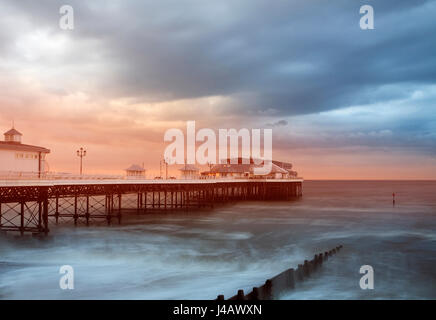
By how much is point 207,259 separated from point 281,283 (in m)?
10.2

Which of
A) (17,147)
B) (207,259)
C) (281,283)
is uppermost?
(17,147)

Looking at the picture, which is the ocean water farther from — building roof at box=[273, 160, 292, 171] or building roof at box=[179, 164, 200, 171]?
building roof at box=[273, 160, 292, 171]

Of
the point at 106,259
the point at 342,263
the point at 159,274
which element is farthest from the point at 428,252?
the point at 106,259

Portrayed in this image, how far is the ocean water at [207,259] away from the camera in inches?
662

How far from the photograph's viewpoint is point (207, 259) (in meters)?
24.2

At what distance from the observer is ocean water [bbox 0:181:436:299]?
16.8 metres

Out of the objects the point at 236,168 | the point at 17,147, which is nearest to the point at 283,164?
the point at 236,168

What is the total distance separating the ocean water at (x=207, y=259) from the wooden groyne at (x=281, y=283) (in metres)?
0.32

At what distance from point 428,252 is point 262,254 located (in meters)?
10.7

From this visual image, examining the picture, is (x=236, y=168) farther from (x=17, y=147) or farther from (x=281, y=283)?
(x=281, y=283)

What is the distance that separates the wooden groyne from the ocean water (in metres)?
0.32

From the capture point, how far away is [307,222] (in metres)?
46.1

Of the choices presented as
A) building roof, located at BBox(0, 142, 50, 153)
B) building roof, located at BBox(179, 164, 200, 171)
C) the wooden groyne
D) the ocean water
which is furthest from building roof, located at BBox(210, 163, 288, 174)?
the wooden groyne
